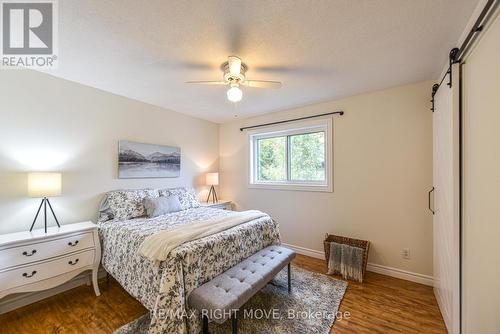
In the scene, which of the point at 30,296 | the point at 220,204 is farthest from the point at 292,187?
the point at 30,296

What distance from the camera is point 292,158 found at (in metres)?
3.69

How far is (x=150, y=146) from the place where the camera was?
10.6 ft

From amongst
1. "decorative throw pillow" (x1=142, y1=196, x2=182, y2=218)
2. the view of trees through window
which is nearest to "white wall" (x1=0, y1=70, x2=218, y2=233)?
"decorative throw pillow" (x1=142, y1=196, x2=182, y2=218)

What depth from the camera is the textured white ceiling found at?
137cm

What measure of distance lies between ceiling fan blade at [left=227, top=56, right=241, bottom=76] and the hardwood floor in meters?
2.36

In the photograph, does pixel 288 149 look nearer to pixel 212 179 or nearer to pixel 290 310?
pixel 212 179

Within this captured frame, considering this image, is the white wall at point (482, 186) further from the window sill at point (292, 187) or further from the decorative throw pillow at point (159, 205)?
the decorative throw pillow at point (159, 205)

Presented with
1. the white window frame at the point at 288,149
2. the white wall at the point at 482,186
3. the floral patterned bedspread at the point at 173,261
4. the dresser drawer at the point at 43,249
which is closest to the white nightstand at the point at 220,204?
the white window frame at the point at 288,149

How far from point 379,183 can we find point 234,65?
7.60 feet

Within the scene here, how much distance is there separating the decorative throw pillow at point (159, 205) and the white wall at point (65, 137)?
1.51 feet

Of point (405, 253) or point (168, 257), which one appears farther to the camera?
point (405, 253)

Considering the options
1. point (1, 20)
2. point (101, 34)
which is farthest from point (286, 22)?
point (1, 20)

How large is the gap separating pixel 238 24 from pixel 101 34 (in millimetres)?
1070

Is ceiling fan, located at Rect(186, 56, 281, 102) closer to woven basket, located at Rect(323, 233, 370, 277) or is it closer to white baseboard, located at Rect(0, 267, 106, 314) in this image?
woven basket, located at Rect(323, 233, 370, 277)
